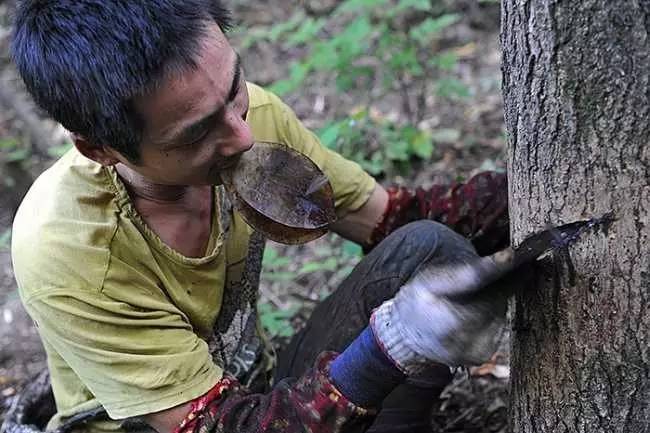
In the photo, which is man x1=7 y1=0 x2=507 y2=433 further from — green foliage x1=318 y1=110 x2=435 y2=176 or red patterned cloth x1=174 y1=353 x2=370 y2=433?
green foliage x1=318 y1=110 x2=435 y2=176

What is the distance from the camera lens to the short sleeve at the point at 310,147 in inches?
84.4

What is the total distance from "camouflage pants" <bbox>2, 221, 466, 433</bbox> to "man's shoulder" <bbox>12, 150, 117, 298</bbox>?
40 cm

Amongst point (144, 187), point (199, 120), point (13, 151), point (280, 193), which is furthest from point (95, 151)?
point (13, 151)

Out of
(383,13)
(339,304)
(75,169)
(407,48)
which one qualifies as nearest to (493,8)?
(383,13)

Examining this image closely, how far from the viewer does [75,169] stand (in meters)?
1.86

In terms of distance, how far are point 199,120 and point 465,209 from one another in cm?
91

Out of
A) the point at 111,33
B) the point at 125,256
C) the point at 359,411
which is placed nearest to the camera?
the point at 111,33

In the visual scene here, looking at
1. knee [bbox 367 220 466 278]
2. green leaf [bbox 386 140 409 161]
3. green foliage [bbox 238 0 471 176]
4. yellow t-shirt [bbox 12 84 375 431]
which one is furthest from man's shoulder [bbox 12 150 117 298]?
green leaf [bbox 386 140 409 161]

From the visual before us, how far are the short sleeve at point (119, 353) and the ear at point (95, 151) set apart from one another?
0.96 ft

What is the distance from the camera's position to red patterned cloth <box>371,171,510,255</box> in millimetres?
2143

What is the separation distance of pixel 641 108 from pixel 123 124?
0.96 m

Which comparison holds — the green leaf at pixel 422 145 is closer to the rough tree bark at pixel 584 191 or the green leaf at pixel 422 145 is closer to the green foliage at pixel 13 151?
the rough tree bark at pixel 584 191

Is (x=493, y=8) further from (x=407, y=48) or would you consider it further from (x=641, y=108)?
(x=641, y=108)

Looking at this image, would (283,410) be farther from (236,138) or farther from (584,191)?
(584,191)
